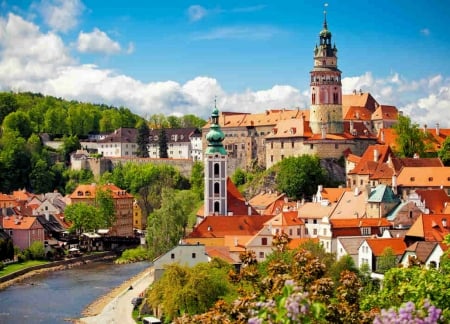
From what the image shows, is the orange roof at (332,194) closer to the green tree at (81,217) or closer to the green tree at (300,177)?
the green tree at (300,177)

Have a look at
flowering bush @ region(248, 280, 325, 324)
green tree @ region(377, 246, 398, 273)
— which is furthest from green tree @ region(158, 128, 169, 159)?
flowering bush @ region(248, 280, 325, 324)

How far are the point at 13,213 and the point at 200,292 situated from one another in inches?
1462

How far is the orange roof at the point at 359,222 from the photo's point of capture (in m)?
44.3

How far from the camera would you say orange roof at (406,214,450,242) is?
130 feet

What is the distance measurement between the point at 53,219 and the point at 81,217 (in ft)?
8.57

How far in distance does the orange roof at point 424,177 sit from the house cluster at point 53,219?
24422 millimetres

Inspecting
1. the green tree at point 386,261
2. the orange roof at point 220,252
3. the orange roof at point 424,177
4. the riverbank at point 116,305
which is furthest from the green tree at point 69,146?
the green tree at point 386,261

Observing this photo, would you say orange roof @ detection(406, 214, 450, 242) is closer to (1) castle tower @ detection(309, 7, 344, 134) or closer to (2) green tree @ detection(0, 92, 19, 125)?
(1) castle tower @ detection(309, 7, 344, 134)

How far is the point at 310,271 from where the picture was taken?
14.9 metres

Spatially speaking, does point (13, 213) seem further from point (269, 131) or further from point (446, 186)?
point (446, 186)

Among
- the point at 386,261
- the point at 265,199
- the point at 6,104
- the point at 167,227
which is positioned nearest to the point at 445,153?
the point at 265,199

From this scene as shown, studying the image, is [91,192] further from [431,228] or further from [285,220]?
[431,228]

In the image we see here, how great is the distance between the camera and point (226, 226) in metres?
49.1

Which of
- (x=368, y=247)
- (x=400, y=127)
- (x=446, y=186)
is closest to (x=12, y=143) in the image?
(x=400, y=127)
